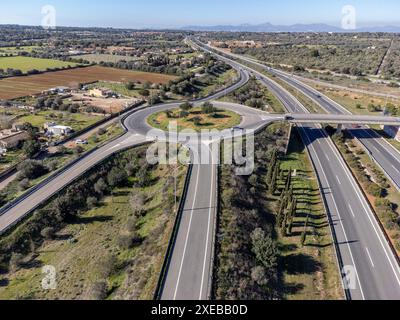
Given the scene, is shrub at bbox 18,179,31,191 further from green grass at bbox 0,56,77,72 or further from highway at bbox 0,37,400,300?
green grass at bbox 0,56,77,72

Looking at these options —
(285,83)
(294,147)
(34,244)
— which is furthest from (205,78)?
(34,244)

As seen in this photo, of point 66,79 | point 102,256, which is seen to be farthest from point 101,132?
point 66,79

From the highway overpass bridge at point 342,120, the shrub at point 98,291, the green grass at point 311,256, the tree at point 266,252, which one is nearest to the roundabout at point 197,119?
the highway overpass bridge at point 342,120

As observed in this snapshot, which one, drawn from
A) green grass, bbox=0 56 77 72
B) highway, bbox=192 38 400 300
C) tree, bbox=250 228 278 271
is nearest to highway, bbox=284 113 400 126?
highway, bbox=192 38 400 300
